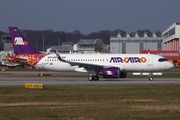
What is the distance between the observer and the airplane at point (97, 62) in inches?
1889

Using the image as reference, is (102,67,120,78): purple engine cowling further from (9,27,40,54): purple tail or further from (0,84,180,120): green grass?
(0,84,180,120): green grass

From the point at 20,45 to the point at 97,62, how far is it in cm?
914

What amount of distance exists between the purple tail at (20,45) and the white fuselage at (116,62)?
6.54 ft

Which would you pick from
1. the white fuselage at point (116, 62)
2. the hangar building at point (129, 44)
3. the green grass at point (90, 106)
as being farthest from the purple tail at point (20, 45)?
the hangar building at point (129, 44)

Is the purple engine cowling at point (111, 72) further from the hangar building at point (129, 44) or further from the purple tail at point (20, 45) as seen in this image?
the hangar building at point (129, 44)

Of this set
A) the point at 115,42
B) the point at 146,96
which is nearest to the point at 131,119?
the point at 146,96

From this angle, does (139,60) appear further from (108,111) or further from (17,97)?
(108,111)

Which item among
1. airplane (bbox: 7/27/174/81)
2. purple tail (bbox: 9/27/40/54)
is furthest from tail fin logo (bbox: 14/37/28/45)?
airplane (bbox: 7/27/174/81)

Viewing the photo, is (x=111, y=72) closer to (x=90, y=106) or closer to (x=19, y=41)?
(x=19, y=41)

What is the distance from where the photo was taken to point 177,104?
77.6 feet

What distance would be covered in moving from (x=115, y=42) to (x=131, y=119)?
136975 millimetres

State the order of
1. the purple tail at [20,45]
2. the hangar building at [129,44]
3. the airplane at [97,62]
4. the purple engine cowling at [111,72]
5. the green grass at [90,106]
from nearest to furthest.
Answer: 1. the green grass at [90,106]
2. the purple engine cowling at [111,72]
3. the airplane at [97,62]
4. the purple tail at [20,45]
5. the hangar building at [129,44]

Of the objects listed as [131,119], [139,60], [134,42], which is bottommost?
[131,119]

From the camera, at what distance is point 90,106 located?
22922 mm
